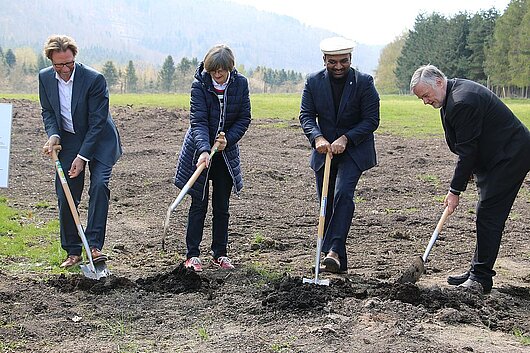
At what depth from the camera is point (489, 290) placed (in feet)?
22.0

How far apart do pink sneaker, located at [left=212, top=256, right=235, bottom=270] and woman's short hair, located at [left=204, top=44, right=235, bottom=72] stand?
1925 millimetres

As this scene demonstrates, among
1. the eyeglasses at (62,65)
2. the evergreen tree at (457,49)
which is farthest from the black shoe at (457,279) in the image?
the evergreen tree at (457,49)

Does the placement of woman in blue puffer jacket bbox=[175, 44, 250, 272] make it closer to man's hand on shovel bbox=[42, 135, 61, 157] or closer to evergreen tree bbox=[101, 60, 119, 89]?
man's hand on shovel bbox=[42, 135, 61, 157]

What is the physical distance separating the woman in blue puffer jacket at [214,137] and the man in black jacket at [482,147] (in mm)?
1713

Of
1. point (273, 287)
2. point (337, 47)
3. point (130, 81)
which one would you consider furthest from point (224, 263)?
point (130, 81)

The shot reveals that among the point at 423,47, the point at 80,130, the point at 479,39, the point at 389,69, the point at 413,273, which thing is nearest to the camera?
the point at 413,273

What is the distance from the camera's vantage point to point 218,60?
22.0 ft

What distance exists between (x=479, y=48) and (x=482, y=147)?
225 feet

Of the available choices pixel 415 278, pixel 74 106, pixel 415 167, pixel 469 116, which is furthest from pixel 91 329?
pixel 415 167

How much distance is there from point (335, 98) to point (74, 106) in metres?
2.52

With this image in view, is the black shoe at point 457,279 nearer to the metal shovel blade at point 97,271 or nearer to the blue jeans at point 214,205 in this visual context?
the blue jeans at point 214,205

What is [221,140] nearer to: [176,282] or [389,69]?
[176,282]

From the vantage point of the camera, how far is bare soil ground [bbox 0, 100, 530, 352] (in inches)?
205

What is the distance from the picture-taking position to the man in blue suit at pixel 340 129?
7086 mm
